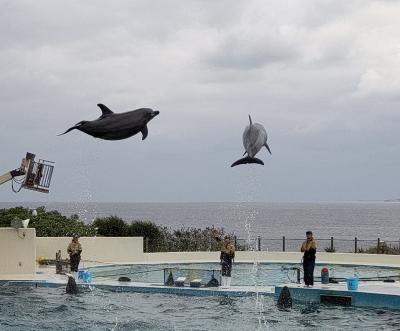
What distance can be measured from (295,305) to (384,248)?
43.1 ft

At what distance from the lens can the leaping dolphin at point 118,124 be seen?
1020 cm

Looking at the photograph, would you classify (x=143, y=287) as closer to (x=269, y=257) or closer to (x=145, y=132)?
(x=145, y=132)

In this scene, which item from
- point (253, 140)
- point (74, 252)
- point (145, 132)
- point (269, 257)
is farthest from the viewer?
point (269, 257)

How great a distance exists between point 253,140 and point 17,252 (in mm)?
9334

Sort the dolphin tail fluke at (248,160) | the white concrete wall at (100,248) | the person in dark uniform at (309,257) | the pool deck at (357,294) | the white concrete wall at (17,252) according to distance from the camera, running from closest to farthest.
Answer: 1. the dolphin tail fluke at (248,160)
2. the pool deck at (357,294)
3. the person in dark uniform at (309,257)
4. the white concrete wall at (17,252)
5. the white concrete wall at (100,248)

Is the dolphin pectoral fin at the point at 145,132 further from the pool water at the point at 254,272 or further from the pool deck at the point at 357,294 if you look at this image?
the pool water at the point at 254,272

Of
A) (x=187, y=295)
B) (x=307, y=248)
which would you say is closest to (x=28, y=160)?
(x=187, y=295)

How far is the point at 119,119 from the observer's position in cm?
1036

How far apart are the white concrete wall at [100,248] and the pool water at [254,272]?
129cm

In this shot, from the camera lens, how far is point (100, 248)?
2656 centimetres

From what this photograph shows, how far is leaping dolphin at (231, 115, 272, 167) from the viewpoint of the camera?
16.3 metres

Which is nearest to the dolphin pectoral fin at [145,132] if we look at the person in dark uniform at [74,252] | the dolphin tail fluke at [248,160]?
the dolphin tail fluke at [248,160]

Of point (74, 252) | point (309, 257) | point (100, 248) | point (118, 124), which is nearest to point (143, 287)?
point (74, 252)

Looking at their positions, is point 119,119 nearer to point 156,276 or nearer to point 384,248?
point 156,276
